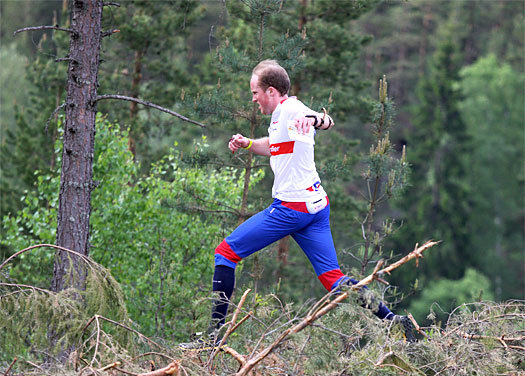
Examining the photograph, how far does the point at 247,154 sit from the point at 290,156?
408 cm

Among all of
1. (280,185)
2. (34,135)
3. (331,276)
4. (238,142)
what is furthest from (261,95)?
(34,135)

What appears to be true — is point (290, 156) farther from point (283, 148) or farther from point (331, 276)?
point (331, 276)

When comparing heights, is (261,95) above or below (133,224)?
above

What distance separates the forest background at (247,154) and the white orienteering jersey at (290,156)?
3.21 ft

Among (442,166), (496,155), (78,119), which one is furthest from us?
(496,155)

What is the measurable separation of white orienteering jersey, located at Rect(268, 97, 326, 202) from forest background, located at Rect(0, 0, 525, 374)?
977mm

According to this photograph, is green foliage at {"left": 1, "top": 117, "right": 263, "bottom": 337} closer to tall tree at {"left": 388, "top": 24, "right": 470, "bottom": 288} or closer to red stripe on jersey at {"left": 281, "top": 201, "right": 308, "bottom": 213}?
red stripe on jersey at {"left": 281, "top": 201, "right": 308, "bottom": 213}

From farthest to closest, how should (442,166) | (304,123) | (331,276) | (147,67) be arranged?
(442,166) → (147,67) → (331,276) → (304,123)

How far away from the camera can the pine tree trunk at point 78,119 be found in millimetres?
5805

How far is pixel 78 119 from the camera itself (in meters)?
5.81

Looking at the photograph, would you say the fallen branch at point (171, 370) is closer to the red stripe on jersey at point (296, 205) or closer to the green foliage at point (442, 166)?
the red stripe on jersey at point (296, 205)

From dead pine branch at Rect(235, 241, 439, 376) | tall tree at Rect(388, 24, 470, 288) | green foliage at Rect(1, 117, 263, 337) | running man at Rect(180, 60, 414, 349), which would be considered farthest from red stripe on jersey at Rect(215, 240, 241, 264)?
tall tree at Rect(388, 24, 470, 288)

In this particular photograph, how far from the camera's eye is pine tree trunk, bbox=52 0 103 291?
19.0 feet

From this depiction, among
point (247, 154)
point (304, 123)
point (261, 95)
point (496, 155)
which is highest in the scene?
point (261, 95)
